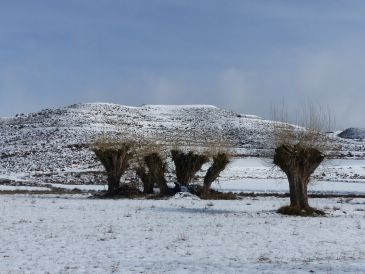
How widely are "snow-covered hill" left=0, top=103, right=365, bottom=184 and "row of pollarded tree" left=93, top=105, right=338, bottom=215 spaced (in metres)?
15.8

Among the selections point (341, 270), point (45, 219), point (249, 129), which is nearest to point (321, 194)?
point (45, 219)

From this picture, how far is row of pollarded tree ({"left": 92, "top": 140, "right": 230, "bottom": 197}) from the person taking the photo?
1575 inches

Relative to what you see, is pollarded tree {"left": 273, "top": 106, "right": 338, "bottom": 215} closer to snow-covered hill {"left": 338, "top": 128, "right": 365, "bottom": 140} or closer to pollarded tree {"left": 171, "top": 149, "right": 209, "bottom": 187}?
Answer: pollarded tree {"left": 171, "top": 149, "right": 209, "bottom": 187}

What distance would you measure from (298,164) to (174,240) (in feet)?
37.6

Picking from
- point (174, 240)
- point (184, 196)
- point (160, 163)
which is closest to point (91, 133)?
point (160, 163)

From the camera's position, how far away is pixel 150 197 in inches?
1529

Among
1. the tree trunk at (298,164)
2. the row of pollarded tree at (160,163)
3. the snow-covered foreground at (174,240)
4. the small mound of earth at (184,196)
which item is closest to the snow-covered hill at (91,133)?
the row of pollarded tree at (160,163)

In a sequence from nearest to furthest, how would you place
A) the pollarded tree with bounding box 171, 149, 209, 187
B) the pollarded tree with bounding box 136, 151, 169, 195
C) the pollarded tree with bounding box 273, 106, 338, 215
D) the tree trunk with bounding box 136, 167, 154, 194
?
1. the pollarded tree with bounding box 273, 106, 338, 215
2. the pollarded tree with bounding box 136, 151, 169, 195
3. the pollarded tree with bounding box 171, 149, 209, 187
4. the tree trunk with bounding box 136, 167, 154, 194

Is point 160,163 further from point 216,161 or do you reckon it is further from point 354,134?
point 354,134

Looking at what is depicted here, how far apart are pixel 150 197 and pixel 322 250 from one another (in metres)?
22.2

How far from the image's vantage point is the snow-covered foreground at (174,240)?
14531mm

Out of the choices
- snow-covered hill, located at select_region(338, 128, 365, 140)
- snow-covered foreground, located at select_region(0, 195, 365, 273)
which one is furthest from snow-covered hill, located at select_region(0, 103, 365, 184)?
snow-covered foreground, located at select_region(0, 195, 365, 273)

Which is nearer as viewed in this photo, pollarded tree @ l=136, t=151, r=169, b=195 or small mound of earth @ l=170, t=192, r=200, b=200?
small mound of earth @ l=170, t=192, r=200, b=200

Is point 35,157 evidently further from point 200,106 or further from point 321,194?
point 200,106
